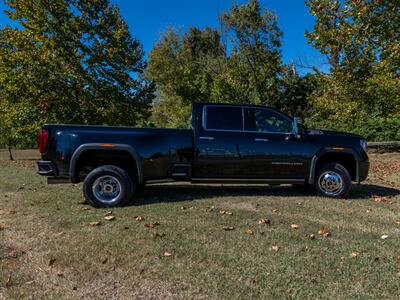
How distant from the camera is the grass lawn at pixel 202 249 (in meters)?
3.62

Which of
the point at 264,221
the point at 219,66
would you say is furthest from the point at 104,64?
the point at 219,66

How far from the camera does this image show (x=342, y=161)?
8055mm

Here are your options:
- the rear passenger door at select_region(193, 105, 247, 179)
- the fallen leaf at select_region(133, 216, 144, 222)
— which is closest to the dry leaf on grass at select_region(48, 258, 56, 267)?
the fallen leaf at select_region(133, 216, 144, 222)

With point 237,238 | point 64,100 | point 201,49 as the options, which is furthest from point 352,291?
point 201,49

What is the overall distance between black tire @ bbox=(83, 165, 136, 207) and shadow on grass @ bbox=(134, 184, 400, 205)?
1.50 feet

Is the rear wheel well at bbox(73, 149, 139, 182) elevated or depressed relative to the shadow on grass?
elevated

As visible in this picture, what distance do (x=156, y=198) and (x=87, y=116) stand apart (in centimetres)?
1086

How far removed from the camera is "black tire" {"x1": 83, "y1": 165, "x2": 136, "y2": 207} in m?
6.72

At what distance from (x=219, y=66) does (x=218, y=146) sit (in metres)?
28.4

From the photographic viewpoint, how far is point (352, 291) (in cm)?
355

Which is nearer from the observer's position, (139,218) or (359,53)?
(139,218)

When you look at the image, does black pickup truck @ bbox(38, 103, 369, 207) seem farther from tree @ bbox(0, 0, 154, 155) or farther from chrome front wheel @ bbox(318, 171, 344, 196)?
tree @ bbox(0, 0, 154, 155)

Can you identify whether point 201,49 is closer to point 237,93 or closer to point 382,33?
point 237,93

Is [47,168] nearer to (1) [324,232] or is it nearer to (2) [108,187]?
(2) [108,187]
